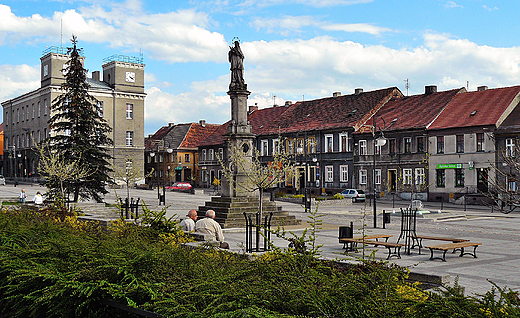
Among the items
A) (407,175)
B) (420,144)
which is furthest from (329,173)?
(420,144)

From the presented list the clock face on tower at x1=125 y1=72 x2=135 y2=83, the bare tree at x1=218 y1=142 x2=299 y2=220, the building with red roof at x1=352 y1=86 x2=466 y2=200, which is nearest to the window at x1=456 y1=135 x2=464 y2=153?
the building with red roof at x1=352 y1=86 x2=466 y2=200

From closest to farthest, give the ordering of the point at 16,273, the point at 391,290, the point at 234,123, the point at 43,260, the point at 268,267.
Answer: the point at 391,290
the point at 268,267
the point at 16,273
the point at 43,260
the point at 234,123

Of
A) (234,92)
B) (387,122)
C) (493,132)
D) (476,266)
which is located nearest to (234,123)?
(234,92)

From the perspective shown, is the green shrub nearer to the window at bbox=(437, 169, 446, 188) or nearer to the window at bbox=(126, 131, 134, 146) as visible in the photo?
the window at bbox=(437, 169, 446, 188)

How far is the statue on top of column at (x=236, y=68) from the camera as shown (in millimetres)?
25516

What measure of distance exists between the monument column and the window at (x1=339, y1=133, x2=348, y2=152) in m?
33.9

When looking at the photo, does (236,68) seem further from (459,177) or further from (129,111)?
(129,111)

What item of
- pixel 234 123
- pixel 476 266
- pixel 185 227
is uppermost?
pixel 234 123

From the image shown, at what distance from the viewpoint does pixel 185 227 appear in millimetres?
13781

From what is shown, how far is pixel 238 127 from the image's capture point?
82.0 ft

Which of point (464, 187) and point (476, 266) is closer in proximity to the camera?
point (476, 266)

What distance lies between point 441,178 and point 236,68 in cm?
3094

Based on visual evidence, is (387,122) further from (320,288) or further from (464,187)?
(320,288)

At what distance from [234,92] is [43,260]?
763 inches
